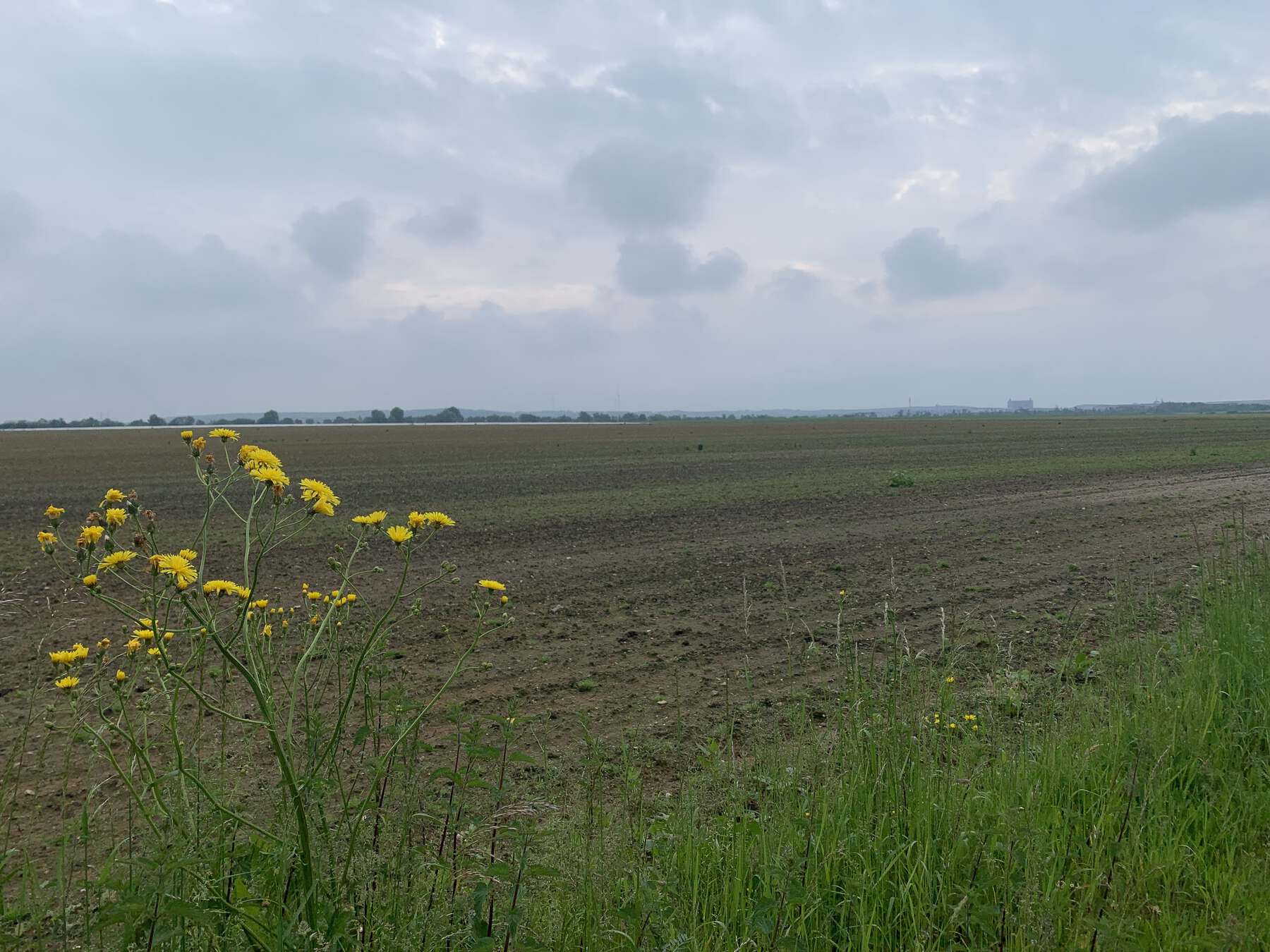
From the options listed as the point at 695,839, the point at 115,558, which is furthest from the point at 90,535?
the point at 695,839

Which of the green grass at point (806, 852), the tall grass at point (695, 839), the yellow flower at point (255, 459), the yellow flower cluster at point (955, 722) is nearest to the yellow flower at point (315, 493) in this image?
the yellow flower at point (255, 459)

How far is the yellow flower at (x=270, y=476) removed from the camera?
2178mm

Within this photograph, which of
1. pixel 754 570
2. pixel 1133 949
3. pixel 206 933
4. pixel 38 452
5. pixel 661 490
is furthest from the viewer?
pixel 38 452

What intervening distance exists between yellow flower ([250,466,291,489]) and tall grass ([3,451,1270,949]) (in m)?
0.49

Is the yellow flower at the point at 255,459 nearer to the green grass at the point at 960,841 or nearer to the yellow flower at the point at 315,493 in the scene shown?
the yellow flower at the point at 315,493

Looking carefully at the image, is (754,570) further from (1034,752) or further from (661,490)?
(661,490)

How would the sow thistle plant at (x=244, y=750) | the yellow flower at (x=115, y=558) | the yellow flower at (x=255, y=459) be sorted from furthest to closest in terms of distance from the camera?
1. the yellow flower at (x=255, y=459)
2. the yellow flower at (x=115, y=558)
3. the sow thistle plant at (x=244, y=750)

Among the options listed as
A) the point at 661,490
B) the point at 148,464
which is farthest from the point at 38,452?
the point at 661,490

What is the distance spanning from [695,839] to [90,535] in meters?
2.25

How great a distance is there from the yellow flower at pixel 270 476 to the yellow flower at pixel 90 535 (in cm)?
39

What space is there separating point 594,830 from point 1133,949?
1.90 m

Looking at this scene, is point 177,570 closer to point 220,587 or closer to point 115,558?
point 115,558

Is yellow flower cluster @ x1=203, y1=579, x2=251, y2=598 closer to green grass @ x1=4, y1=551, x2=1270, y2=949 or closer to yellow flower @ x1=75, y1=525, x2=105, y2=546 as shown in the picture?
yellow flower @ x1=75, y1=525, x2=105, y2=546

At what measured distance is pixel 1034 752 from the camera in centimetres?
373
